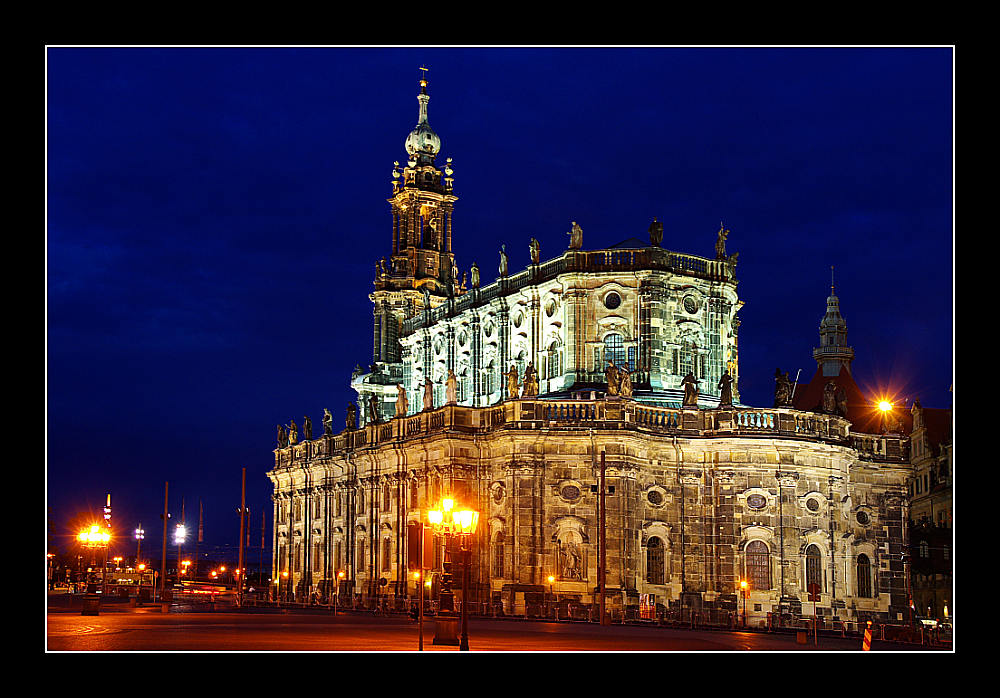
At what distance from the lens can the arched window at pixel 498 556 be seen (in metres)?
65.4

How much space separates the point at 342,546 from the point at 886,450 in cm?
3099

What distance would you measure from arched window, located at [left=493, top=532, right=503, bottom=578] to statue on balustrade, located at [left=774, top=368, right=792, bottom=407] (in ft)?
49.1

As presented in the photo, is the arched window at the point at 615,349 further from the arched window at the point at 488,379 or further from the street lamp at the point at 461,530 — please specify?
the street lamp at the point at 461,530

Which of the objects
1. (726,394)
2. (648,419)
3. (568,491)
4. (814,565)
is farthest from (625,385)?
(814,565)

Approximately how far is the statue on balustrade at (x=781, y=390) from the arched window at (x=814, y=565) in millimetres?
7451

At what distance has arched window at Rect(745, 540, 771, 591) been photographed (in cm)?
6309

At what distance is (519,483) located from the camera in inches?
2544

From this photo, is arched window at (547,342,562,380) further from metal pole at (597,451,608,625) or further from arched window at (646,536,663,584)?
arched window at (646,536,663,584)

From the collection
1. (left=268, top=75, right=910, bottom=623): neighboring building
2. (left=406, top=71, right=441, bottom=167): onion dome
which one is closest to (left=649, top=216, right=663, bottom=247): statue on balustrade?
(left=268, top=75, right=910, bottom=623): neighboring building

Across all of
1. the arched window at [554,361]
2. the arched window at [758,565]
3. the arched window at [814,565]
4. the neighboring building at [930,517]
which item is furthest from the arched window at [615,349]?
the neighboring building at [930,517]
